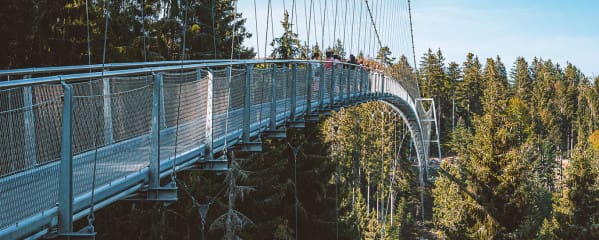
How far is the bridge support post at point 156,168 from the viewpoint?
17.8ft

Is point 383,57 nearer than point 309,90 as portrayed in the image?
No

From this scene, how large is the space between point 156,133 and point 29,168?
55.4 inches

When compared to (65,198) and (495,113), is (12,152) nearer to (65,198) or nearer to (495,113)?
(65,198)

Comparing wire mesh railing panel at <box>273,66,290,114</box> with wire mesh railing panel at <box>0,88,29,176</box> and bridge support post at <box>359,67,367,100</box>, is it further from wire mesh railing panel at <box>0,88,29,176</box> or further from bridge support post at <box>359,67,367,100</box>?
bridge support post at <box>359,67,367,100</box>

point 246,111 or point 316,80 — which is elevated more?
point 316,80

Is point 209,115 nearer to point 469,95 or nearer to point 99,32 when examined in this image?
point 99,32

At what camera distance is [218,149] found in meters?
7.15

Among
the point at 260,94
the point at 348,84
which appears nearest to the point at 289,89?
the point at 260,94

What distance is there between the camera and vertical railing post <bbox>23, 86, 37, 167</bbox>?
4.31 meters

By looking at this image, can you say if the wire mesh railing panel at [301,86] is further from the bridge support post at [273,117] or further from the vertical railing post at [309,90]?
the bridge support post at [273,117]

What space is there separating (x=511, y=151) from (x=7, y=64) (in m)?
25.4

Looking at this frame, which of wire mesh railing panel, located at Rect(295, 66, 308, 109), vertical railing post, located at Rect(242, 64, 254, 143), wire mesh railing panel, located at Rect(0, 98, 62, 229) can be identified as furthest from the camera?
wire mesh railing panel, located at Rect(295, 66, 308, 109)

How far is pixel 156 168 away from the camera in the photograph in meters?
5.45

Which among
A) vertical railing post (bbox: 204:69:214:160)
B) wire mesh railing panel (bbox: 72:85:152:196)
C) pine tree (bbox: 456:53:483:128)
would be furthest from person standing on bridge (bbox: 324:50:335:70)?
pine tree (bbox: 456:53:483:128)
